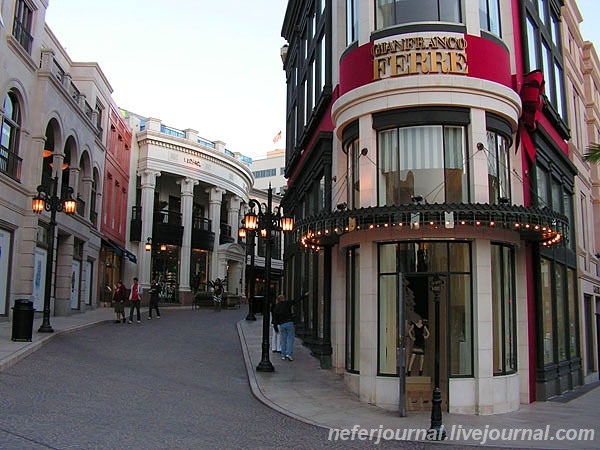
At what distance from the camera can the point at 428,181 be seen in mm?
11922

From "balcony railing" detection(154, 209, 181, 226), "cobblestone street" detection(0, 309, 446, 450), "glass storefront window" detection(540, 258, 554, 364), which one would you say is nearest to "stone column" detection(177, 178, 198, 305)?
"balcony railing" detection(154, 209, 181, 226)

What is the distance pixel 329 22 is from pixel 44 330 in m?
12.4

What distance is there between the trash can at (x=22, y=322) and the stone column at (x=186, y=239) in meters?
27.3

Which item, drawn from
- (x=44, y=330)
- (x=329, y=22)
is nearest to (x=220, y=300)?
(x=44, y=330)

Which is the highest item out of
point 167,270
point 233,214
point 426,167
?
point 233,214

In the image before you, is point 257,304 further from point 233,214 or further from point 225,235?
point 233,214

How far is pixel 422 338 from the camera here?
1145 centimetres

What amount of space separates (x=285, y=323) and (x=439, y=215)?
651 centimetres

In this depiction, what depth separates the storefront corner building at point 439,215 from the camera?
36.4 ft

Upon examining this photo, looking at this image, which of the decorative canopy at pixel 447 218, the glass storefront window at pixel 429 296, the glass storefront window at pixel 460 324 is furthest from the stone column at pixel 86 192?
the glass storefront window at pixel 460 324

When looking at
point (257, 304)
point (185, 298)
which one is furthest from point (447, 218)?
point (185, 298)

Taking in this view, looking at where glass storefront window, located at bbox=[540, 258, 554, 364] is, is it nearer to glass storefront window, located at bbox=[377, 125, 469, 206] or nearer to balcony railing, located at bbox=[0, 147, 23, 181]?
glass storefront window, located at bbox=[377, 125, 469, 206]

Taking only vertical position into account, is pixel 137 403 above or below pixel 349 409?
above

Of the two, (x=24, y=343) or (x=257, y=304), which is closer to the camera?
(x=24, y=343)
